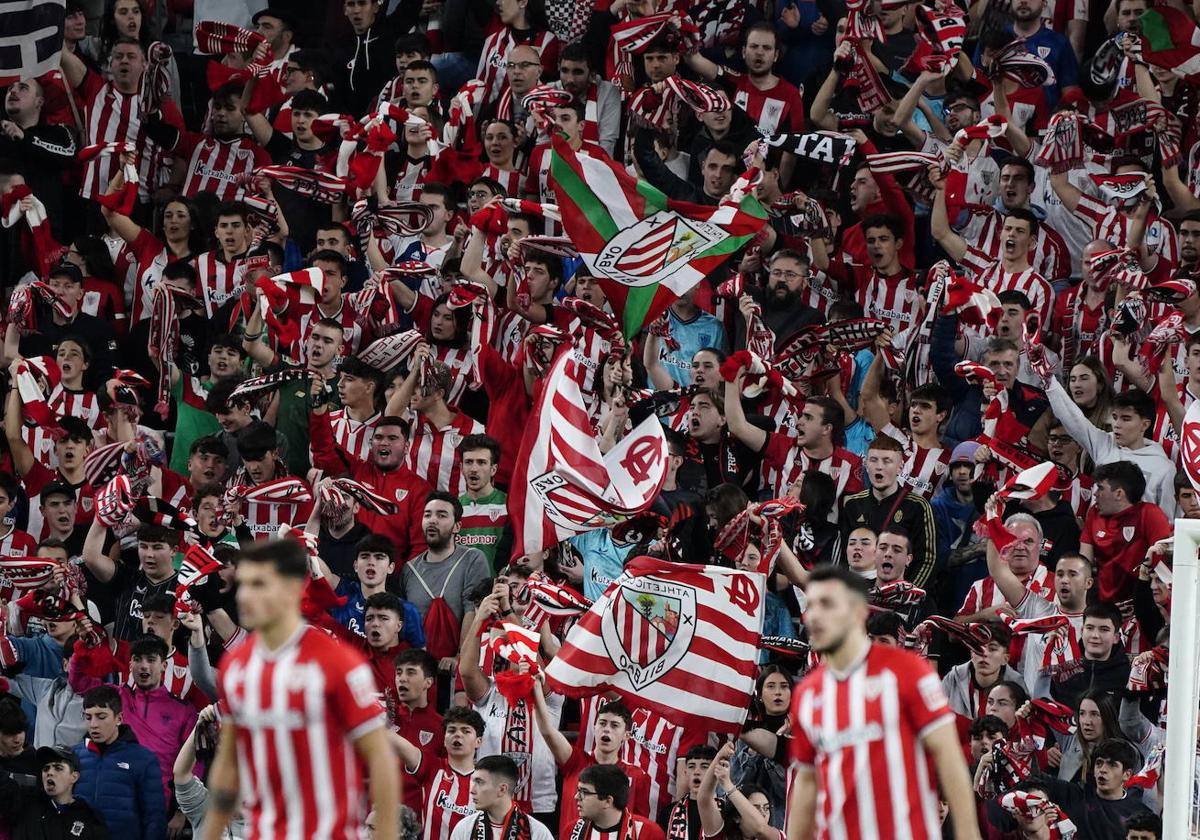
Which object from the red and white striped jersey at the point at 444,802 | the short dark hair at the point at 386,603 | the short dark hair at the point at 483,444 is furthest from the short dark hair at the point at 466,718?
the short dark hair at the point at 483,444

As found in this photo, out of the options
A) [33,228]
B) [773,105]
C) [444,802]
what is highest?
[773,105]

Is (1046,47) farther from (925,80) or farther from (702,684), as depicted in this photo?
(702,684)

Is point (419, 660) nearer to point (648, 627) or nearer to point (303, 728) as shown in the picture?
point (648, 627)

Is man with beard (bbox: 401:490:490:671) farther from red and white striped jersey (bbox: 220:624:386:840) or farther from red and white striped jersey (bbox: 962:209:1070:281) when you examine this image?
red and white striped jersey (bbox: 220:624:386:840)

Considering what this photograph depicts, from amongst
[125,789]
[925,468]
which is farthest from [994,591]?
[125,789]

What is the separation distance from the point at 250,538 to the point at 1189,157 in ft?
21.5

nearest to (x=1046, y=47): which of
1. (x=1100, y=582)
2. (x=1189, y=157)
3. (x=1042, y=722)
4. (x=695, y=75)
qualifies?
(x=1189, y=157)

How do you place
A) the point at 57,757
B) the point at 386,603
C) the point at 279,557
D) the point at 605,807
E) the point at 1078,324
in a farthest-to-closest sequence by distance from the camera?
the point at 1078,324, the point at 386,603, the point at 57,757, the point at 605,807, the point at 279,557

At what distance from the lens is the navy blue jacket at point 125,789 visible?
38.0 feet

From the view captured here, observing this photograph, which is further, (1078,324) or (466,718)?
(1078,324)

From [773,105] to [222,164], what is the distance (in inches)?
149

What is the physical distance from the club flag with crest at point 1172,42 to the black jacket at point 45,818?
8249 mm

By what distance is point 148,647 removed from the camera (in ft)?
39.2

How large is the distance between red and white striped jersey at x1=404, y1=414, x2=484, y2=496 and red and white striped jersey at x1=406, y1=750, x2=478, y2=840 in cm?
230
